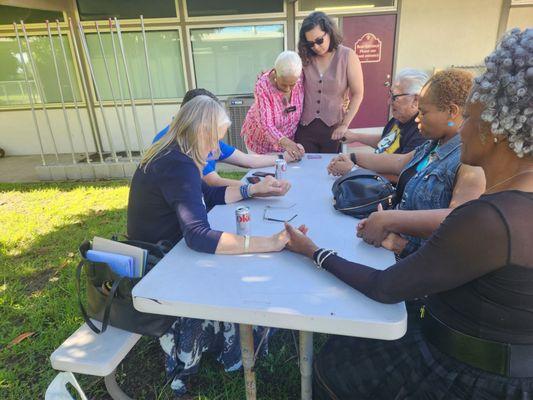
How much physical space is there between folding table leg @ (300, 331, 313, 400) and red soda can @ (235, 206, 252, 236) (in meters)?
0.51

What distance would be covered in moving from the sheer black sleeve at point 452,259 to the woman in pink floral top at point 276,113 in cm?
195

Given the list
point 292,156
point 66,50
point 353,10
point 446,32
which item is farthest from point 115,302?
point 66,50

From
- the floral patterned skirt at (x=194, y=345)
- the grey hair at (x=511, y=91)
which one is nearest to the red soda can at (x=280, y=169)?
the floral patterned skirt at (x=194, y=345)

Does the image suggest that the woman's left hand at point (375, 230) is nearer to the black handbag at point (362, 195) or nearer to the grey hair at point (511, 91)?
the black handbag at point (362, 195)

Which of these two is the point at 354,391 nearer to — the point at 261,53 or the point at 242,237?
the point at 242,237

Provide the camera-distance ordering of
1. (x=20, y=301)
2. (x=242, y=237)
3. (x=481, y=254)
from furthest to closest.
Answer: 1. (x=20, y=301)
2. (x=242, y=237)
3. (x=481, y=254)

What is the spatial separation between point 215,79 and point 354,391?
21.4 ft

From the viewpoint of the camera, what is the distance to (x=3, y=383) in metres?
2.13

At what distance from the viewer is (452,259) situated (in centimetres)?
100

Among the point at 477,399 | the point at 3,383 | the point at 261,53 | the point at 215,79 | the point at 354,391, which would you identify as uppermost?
the point at 261,53

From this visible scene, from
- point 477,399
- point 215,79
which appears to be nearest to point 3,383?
point 477,399

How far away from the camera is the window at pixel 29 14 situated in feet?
22.1

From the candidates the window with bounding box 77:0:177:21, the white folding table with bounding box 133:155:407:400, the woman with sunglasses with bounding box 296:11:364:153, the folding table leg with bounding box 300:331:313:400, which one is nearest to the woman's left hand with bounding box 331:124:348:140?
the woman with sunglasses with bounding box 296:11:364:153

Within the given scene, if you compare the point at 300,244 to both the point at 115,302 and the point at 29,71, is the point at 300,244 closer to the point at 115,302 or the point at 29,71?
the point at 115,302
